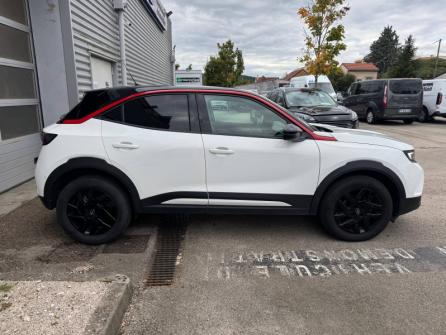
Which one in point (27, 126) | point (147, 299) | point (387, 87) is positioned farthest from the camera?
point (387, 87)

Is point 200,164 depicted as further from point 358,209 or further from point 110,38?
point 110,38

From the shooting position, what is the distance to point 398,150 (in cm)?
361

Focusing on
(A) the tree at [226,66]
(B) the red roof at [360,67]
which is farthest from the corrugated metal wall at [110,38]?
(B) the red roof at [360,67]

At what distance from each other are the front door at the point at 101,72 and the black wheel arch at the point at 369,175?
5.97 m

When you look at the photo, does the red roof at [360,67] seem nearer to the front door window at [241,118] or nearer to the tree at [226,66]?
the tree at [226,66]

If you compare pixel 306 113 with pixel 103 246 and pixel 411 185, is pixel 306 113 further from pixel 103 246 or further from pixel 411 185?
pixel 103 246

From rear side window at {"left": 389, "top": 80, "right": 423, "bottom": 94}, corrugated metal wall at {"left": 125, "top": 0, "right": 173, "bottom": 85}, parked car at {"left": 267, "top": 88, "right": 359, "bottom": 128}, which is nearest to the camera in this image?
parked car at {"left": 267, "top": 88, "right": 359, "bottom": 128}

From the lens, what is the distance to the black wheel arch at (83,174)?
338 centimetres

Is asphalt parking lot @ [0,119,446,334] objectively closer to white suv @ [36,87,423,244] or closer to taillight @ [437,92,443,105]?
white suv @ [36,87,423,244]

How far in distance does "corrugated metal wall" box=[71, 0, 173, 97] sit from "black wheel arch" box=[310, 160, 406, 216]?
16.8 ft

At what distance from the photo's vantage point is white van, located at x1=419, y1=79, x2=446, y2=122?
14.7 meters

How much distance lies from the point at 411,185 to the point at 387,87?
39.9ft

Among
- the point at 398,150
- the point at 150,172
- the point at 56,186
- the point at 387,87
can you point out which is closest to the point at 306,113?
the point at 398,150

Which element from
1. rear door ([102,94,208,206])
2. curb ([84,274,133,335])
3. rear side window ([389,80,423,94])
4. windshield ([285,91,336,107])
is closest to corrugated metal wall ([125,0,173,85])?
windshield ([285,91,336,107])
